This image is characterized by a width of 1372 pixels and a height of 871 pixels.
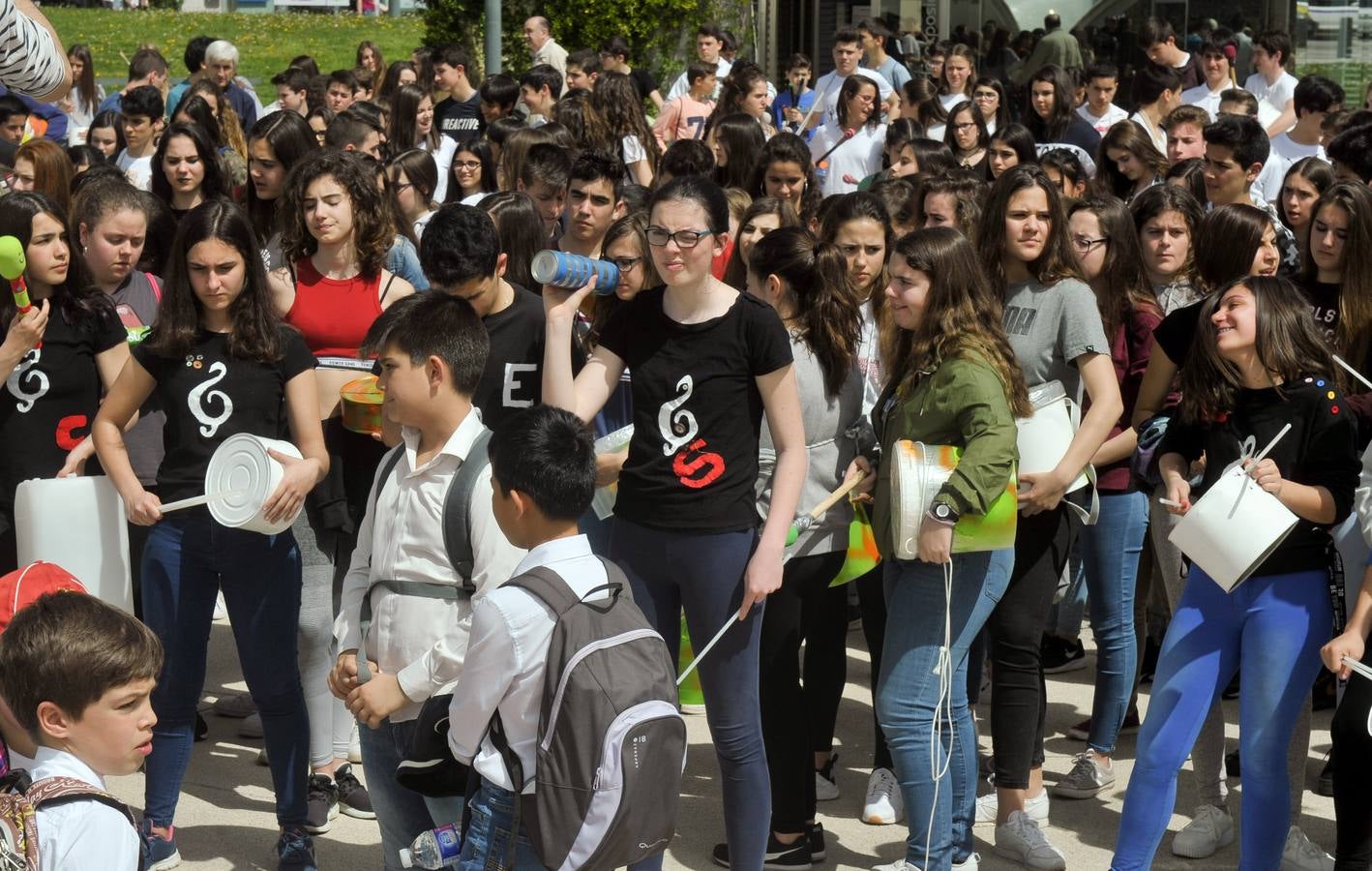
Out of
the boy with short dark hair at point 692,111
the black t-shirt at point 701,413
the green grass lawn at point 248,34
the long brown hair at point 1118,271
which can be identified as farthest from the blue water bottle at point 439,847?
the green grass lawn at point 248,34

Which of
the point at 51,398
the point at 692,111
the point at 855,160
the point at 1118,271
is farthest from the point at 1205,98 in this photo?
the point at 51,398

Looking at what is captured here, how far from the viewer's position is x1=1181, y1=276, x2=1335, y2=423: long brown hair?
13.9ft

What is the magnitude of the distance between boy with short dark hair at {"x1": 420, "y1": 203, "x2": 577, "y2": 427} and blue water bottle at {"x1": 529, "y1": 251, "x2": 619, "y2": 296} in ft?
0.99

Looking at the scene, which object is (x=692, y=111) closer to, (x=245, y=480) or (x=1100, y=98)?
(x=1100, y=98)

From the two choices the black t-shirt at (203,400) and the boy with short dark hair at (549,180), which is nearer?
the black t-shirt at (203,400)

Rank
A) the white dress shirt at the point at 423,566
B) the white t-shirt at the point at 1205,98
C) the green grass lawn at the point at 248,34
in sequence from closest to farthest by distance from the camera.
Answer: the white dress shirt at the point at 423,566 < the white t-shirt at the point at 1205,98 < the green grass lawn at the point at 248,34

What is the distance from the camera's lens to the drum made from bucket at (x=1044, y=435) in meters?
4.57

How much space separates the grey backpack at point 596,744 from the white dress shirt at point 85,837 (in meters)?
0.76

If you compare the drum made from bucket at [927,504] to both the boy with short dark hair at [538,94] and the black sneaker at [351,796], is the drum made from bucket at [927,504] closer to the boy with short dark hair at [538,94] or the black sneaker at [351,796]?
the black sneaker at [351,796]

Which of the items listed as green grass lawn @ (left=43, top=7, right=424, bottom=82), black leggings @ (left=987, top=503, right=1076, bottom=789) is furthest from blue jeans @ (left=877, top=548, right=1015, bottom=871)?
green grass lawn @ (left=43, top=7, right=424, bottom=82)

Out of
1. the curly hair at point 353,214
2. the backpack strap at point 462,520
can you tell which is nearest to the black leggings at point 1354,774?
the backpack strap at point 462,520

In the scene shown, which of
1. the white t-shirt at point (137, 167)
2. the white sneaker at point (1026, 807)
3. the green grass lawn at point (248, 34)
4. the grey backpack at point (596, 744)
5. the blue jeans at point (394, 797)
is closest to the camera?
the grey backpack at point (596, 744)

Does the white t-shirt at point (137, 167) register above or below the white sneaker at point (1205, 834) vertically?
above

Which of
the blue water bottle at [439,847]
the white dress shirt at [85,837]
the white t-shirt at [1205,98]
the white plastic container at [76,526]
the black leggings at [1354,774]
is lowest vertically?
the black leggings at [1354,774]
